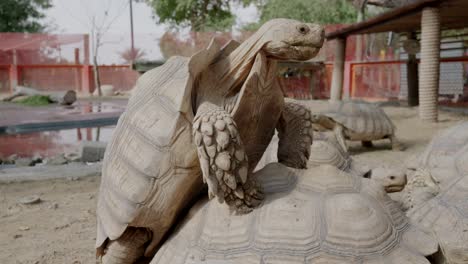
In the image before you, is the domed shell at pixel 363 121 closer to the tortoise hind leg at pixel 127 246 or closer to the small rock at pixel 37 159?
the small rock at pixel 37 159

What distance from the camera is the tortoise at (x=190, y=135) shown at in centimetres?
167

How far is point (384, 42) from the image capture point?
26422 millimetres

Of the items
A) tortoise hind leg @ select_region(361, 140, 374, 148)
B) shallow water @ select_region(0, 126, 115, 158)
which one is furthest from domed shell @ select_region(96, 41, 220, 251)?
tortoise hind leg @ select_region(361, 140, 374, 148)

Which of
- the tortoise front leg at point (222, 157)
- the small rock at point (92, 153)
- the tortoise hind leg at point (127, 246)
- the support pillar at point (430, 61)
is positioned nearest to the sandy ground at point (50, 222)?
the tortoise hind leg at point (127, 246)

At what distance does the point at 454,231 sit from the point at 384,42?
26334 mm

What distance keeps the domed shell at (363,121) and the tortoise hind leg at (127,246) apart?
18.1 ft

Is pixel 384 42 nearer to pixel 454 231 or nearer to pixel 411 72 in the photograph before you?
pixel 411 72

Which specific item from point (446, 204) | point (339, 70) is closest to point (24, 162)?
Result: point (446, 204)

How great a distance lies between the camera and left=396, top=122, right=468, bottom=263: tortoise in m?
1.67

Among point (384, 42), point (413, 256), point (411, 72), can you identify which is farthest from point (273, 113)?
point (384, 42)

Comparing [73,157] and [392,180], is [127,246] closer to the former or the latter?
[392,180]

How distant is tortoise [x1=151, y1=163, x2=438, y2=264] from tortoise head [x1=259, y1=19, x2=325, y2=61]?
0.45 m

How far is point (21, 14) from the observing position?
2644 centimetres

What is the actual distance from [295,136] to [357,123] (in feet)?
16.9
